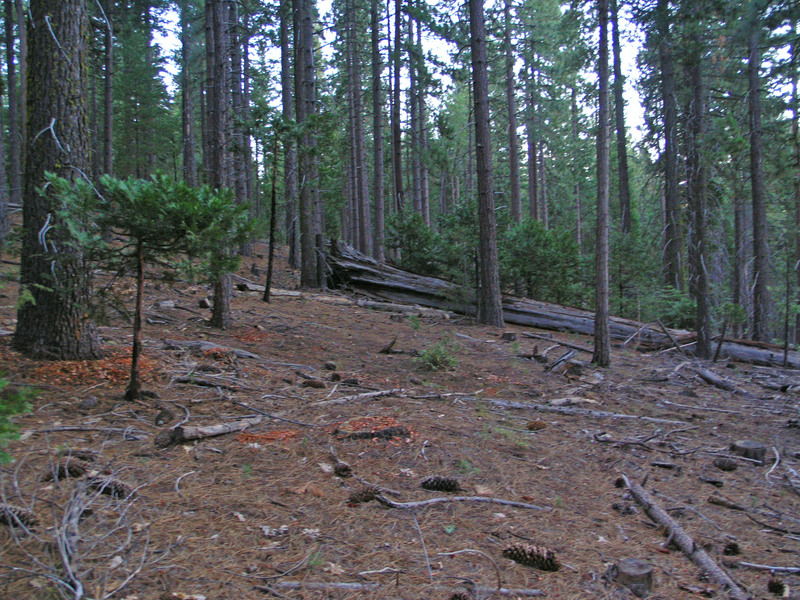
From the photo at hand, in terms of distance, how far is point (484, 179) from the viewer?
11.8 metres

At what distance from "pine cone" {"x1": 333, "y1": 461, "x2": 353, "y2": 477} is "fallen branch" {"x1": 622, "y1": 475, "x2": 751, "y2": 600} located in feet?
Answer: 7.67

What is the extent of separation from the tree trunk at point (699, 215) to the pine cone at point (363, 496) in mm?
8634

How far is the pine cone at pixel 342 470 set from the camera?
4.07 meters

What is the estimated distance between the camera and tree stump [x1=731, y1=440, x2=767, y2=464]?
17.2ft

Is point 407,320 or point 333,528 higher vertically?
point 407,320

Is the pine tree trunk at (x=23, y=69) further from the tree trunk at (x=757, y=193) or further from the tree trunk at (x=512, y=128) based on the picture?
the tree trunk at (x=512, y=128)

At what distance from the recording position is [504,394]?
7.06m

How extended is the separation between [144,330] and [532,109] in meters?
18.1

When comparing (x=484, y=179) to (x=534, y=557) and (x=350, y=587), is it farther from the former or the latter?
(x=350, y=587)

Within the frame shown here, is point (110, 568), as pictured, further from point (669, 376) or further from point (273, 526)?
point (669, 376)

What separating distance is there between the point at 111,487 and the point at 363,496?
1669 millimetres

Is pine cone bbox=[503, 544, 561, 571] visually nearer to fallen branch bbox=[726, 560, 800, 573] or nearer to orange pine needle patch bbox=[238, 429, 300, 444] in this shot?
fallen branch bbox=[726, 560, 800, 573]

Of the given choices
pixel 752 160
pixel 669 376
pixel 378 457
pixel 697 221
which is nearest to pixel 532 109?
pixel 752 160

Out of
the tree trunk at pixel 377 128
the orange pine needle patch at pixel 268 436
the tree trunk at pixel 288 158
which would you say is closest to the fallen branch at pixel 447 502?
the orange pine needle patch at pixel 268 436
